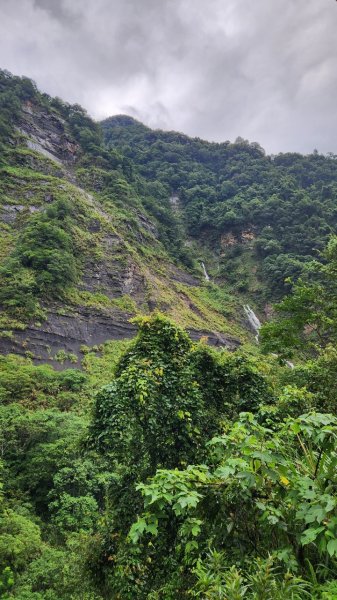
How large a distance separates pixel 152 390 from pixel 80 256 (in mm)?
27842

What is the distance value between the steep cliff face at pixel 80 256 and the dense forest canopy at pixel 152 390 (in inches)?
8.6

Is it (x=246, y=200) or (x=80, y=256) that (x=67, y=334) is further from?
(x=246, y=200)

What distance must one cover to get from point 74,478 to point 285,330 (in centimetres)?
904

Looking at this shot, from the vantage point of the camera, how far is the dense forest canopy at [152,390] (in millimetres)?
2803

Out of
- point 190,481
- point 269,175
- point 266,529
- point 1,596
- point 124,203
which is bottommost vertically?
point 1,596

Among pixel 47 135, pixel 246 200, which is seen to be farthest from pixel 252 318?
pixel 47 135

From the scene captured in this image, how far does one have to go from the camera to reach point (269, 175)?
70.5 meters

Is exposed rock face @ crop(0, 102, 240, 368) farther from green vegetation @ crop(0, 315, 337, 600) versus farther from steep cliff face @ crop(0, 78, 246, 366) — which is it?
green vegetation @ crop(0, 315, 337, 600)

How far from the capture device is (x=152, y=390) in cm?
664

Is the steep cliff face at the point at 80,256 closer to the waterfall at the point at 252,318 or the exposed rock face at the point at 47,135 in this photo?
the exposed rock face at the point at 47,135

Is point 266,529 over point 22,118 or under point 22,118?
under

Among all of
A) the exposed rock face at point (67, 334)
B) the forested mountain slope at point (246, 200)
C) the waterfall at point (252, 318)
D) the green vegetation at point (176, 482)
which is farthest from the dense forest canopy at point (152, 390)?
the waterfall at point (252, 318)

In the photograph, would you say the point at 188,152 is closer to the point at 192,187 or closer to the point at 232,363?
the point at 192,187

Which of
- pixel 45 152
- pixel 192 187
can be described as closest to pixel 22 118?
pixel 45 152
